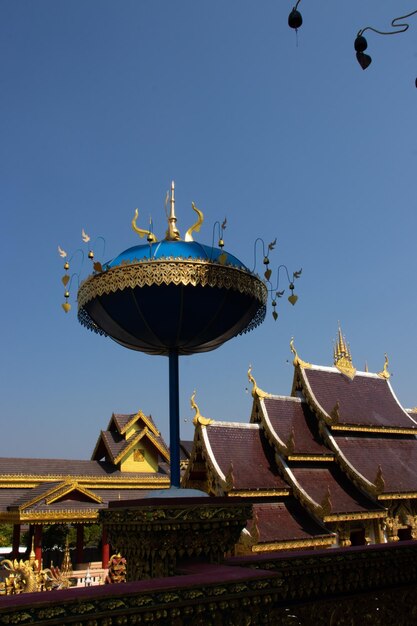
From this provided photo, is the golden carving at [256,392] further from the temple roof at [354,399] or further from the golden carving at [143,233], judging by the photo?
the golden carving at [143,233]

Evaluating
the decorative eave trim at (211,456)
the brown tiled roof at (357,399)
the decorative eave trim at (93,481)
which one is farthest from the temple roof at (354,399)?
the decorative eave trim at (93,481)

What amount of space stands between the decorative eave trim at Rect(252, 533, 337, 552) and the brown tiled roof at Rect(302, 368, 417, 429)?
391cm

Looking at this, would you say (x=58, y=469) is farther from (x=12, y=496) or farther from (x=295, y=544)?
(x=295, y=544)

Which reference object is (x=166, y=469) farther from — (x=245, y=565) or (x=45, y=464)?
(x=245, y=565)

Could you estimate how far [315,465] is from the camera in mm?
15461

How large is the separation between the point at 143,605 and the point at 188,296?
107 inches

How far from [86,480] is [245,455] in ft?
36.0

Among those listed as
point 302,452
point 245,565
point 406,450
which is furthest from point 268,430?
point 245,565

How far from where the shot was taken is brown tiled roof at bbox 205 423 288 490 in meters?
13.7

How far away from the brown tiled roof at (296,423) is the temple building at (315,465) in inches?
1.4

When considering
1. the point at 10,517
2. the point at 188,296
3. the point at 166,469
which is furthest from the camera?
the point at 166,469

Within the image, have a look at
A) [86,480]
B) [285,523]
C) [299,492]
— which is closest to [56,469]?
[86,480]

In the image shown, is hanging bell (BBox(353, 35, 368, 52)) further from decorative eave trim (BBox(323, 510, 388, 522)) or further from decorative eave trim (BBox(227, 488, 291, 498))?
decorative eave trim (BBox(323, 510, 388, 522))

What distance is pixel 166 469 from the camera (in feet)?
94.2
